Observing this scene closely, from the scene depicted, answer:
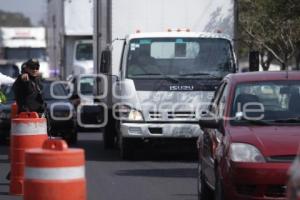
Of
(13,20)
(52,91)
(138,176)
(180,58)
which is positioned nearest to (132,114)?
(180,58)

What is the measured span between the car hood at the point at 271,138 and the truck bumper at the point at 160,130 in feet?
22.9

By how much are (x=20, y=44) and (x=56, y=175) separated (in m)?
41.7

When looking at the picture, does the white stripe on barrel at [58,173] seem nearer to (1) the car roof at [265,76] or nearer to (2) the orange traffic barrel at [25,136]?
(1) the car roof at [265,76]

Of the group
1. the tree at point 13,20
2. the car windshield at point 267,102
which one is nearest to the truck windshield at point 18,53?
the car windshield at point 267,102

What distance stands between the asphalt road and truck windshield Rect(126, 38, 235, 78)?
1685mm

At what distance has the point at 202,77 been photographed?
55.6 feet

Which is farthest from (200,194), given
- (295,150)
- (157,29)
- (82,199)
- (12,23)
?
(12,23)

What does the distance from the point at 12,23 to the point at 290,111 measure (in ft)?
391

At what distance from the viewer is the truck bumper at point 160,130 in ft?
54.9

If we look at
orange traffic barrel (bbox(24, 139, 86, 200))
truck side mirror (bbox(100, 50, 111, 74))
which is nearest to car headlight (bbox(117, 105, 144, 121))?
truck side mirror (bbox(100, 50, 111, 74))

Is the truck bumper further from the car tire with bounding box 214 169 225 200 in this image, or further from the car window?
the car tire with bounding box 214 169 225 200

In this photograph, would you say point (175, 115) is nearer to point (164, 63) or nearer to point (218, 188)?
point (164, 63)

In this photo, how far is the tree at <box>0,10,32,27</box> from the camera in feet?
407

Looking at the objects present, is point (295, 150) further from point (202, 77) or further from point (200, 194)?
point (202, 77)
